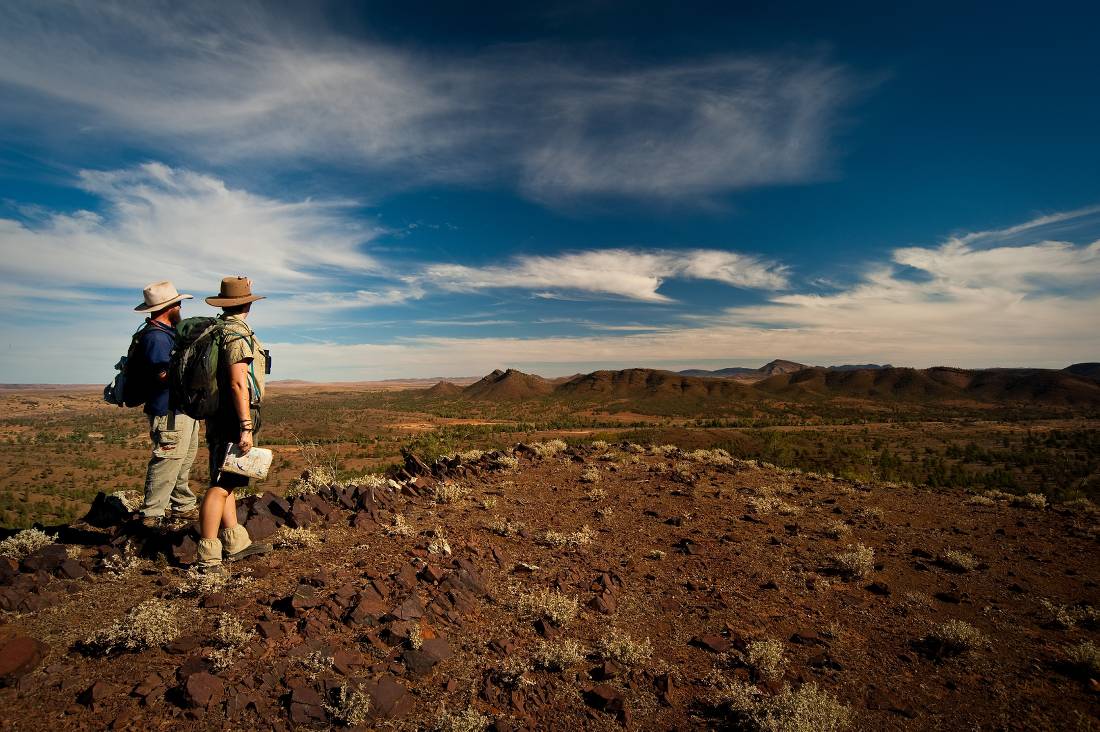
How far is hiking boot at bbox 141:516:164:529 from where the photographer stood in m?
6.08

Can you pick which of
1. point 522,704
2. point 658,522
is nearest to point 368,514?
point 522,704

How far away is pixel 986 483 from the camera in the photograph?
20.3 m

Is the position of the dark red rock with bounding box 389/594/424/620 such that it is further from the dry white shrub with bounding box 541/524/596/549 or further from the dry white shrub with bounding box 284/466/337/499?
the dry white shrub with bounding box 284/466/337/499

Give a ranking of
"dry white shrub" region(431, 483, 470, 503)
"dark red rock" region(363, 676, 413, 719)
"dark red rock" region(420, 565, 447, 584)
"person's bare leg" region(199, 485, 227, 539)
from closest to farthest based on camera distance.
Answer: "dark red rock" region(363, 676, 413, 719) < "person's bare leg" region(199, 485, 227, 539) < "dark red rock" region(420, 565, 447, 584) < "dry white shrub" region(431, 483, 470, 503)

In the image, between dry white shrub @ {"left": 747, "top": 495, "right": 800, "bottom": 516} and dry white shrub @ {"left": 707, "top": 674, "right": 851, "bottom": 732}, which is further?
dry white shrub @ {"left": 747, "top": 495, "right": 800, "bottom": 516}

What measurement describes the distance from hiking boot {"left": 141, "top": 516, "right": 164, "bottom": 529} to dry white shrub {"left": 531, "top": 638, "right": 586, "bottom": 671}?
5.16 m

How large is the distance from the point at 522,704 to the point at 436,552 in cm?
263

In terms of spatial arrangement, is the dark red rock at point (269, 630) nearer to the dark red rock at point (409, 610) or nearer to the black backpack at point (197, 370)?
the dark red rock at point (409, 610)

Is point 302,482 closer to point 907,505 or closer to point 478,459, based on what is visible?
point 478,459

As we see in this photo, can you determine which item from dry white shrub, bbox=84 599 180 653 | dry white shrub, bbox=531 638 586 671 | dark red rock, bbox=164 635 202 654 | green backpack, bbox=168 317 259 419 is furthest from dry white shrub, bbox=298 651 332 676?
green backpack, bbox=168 317 259 419

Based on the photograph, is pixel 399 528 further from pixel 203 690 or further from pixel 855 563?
pixel 855 563

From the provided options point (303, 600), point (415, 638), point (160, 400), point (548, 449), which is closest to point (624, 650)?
point (415, 638)

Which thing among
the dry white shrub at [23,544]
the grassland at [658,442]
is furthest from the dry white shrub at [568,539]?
the dry white shrub at [23,544]

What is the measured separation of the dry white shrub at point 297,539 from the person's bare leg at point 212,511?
0.88 m
